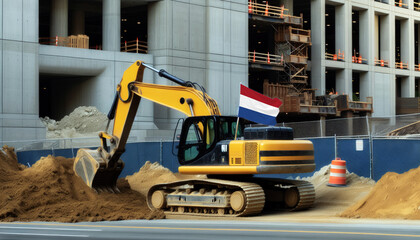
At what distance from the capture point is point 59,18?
45.4m

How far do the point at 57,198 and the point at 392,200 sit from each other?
10.0 metres

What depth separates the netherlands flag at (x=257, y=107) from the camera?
59.4 ft

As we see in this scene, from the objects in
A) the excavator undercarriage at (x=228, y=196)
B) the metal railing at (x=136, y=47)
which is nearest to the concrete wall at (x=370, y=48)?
the metal railing at (x=136, y=47)

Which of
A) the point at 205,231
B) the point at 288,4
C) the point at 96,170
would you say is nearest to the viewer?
the point at 205,231

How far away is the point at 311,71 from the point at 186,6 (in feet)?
66.7

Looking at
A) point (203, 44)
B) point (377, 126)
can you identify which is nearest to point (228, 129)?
point (377, 126)

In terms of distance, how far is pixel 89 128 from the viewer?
41188mm

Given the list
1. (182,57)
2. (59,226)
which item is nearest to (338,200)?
(59,226)

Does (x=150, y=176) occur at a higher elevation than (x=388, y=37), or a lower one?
lower

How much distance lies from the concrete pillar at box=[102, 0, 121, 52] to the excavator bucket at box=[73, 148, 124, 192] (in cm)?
2503

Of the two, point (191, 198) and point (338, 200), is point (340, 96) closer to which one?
point (338, 200)

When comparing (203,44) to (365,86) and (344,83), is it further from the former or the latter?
(365,86)

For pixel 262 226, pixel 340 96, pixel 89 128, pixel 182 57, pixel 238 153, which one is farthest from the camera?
pixel 340 96

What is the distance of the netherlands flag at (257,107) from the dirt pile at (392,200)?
3.55 meters
